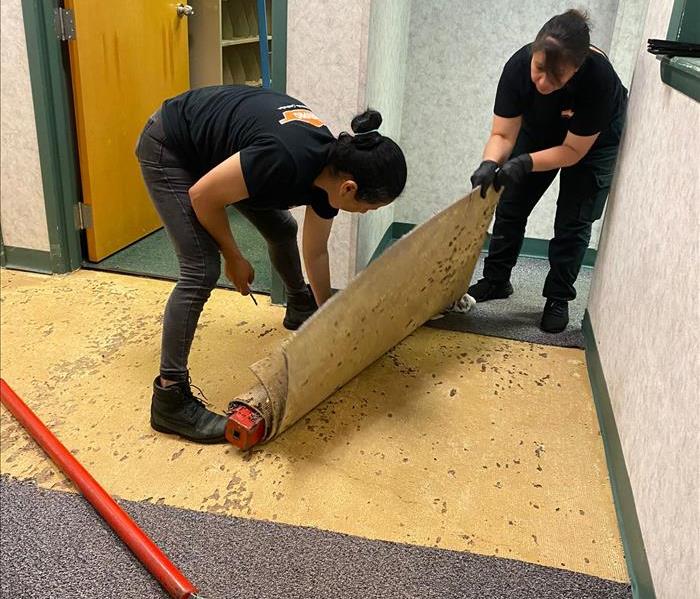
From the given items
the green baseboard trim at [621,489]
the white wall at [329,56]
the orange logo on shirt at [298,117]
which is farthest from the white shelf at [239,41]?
the green baseboard trim at [621,489]

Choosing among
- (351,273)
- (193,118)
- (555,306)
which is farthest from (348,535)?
(555,306)

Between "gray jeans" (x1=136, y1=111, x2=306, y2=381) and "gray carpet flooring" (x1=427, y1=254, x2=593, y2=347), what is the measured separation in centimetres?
99

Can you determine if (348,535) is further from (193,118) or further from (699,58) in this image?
(699,58)

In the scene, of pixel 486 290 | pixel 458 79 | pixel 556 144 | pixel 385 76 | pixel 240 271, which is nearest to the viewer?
pixel 240 271

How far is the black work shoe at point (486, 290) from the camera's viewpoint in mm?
2510

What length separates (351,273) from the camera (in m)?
2.31

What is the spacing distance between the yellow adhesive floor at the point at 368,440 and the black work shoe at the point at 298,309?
0.19 ft

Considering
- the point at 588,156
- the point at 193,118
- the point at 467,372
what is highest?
the point at 193,118

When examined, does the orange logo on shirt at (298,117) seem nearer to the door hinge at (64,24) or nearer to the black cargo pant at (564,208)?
the black cargo pant at (564,208)

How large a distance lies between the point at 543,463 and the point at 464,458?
0.20m

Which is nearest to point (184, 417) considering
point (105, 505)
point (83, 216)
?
point (105, 505)

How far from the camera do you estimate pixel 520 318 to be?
7.82 ft

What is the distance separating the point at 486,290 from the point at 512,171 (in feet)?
2.24

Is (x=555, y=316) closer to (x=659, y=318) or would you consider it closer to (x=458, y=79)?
(x=659, y=318)
